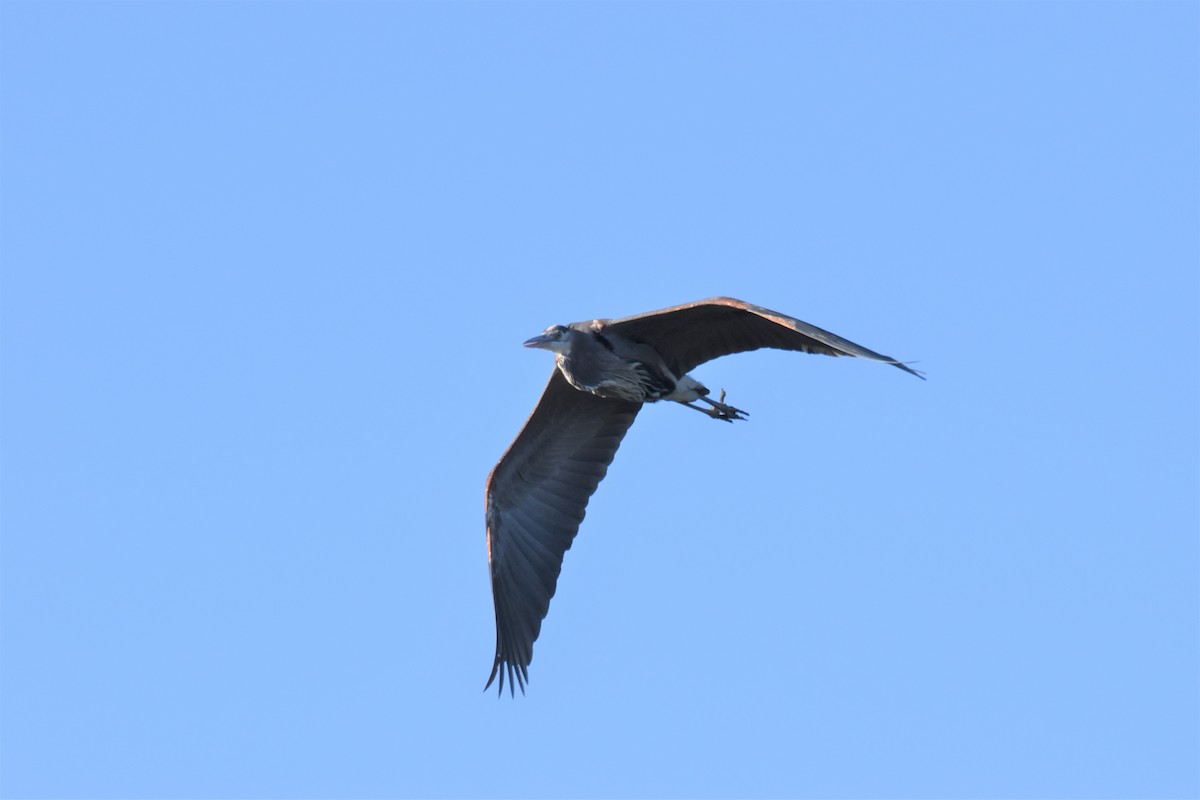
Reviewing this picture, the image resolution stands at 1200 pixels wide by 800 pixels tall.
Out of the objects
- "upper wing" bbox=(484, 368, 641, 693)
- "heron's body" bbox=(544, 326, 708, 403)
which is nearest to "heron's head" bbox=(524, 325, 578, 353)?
"heron's body" bbox=(544, 326, 708, 403)

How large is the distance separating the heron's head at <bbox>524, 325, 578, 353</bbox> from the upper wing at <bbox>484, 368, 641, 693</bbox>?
3.70 ft

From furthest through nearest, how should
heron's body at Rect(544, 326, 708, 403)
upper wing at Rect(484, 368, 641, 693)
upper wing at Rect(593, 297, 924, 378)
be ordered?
upper wing at Rect(484, 368, 641, 693) → heron's body at Rect(544, 326, 708, 403) → upper wing at Rect(593, 297, 924, 378)

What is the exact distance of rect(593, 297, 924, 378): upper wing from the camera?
1389cm

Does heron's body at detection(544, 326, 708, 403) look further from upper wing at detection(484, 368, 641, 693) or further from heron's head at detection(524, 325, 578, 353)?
upper wing at detection(484, 368, 641, 693)

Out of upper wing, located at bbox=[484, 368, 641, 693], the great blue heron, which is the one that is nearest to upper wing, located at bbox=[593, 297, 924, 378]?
the great blue heron

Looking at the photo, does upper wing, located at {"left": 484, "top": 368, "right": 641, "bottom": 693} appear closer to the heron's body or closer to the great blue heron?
the great blue heron

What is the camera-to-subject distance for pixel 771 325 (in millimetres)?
14312

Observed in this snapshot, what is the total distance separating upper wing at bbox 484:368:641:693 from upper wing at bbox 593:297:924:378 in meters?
1.24

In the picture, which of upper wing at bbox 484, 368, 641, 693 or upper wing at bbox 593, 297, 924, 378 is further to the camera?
upper wing at bbox 484, 368, 641, 693

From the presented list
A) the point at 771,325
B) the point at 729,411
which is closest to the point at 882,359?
the point at 771,325

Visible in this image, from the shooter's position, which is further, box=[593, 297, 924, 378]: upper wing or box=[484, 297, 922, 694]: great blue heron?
box=[484, 297, 922, 694]: great blue heron

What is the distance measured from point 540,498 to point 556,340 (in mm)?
2181

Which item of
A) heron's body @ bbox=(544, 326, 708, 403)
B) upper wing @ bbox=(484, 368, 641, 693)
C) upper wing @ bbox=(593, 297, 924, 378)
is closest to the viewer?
upper wing @ bbox=(593, 297, 924, 378)

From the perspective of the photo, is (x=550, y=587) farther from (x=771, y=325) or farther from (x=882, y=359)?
(x=882, y=359)
